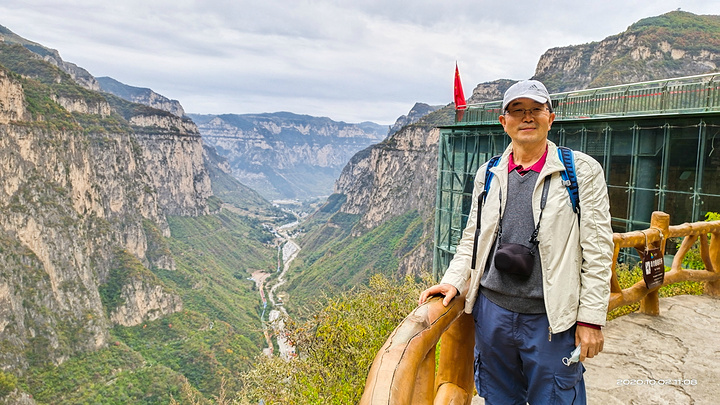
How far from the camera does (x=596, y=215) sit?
2.60 metres

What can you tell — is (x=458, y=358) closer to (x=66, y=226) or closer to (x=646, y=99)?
(x=646, y=99)

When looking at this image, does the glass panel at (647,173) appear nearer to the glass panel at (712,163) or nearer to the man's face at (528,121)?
the glass panel at (712,163)

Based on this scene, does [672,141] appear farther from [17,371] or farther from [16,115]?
[16,115]

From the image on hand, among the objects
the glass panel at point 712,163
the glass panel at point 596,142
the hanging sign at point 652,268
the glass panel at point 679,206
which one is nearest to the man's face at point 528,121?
the hanging sign at point 652,268

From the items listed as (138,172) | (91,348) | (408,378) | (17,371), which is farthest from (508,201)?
(138,172)

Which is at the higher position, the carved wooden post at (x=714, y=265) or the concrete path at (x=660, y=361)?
the carved wooden post at (x=714, y=265)

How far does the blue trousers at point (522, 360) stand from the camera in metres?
2.67

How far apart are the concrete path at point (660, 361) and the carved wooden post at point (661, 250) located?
118 mm

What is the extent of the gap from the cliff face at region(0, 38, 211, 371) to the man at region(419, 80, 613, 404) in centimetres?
6160

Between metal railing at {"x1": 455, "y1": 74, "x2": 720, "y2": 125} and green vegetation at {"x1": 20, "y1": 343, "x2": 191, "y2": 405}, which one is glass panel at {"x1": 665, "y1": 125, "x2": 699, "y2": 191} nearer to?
metal railing at {"x1": 455, "y1": 74, "x2": 720, "y2": 125}

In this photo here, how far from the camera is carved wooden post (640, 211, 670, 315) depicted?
6.39 metres

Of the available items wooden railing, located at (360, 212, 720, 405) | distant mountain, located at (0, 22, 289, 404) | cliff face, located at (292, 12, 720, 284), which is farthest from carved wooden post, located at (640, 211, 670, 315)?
cliff face, located at (292, 12, 720, 284)

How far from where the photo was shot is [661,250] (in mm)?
6461

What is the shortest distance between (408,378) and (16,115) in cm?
8360
